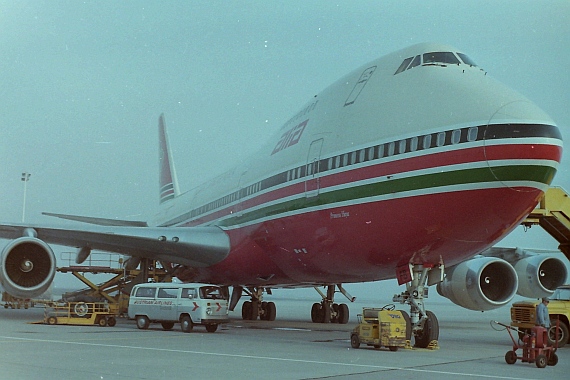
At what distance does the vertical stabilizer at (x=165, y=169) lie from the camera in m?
31.4

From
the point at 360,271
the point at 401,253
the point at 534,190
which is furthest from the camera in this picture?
the point at 360,271

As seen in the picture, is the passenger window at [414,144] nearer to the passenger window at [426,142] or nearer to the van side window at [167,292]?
the passenger window at [426,142]

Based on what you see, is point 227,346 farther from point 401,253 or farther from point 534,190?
point 534,190

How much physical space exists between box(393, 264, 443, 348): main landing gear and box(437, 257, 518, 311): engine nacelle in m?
3.36

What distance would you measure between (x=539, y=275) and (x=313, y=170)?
7.78 m

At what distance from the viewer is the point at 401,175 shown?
10656 mm

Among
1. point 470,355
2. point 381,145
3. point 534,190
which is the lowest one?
point 470,355

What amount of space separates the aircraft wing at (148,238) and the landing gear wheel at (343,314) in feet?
16.4

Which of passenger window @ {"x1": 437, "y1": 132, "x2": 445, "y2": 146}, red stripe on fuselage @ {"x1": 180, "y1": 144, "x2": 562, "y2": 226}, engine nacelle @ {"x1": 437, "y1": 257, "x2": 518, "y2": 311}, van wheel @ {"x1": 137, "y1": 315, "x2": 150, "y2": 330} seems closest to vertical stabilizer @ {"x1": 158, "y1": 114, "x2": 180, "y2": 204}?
van wheel @ {"x1": 137, "y1": 315, "x2": 150, "y2": 330}

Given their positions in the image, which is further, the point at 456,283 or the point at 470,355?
the point at 456,283

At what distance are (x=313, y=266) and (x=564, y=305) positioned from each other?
527cm

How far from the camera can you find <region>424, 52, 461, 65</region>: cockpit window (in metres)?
11.7

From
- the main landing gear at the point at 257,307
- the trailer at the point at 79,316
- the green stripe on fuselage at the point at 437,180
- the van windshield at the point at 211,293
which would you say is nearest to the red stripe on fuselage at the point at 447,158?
the green stripe on fuselage at the point at 437,180

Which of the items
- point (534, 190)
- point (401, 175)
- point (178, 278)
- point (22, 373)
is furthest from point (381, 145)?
point (178, 278)
